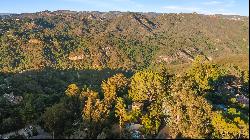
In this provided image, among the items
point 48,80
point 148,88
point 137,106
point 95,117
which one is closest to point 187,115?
point 95,117

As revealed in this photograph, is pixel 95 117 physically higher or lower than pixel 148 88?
lower

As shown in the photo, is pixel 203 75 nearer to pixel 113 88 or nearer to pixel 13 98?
pixel 113 88

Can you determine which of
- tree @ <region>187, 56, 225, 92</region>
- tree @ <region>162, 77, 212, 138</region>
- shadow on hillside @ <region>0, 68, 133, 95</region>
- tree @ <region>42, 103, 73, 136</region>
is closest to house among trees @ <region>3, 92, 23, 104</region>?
shadow on hillside @ <region>0, 68, 133, 95</region>

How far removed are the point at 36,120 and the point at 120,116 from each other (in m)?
20.4

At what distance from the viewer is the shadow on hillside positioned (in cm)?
12381

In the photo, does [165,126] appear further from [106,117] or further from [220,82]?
[220,82]

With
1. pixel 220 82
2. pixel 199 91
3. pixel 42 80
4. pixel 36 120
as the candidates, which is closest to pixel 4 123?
pixel 36 120

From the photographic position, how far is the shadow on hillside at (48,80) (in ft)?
406

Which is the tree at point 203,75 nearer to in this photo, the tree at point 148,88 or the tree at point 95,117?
the tree at point 148,88

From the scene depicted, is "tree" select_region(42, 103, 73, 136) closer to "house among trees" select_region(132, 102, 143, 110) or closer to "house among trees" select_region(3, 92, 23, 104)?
"house among trees" select_region(132, 102, 143, 110)

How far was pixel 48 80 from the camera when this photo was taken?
149000 millimetres

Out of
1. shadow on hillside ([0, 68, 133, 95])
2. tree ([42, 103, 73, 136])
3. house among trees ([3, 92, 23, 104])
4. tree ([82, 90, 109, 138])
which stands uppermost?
tree ([82, 90, 109, 138])

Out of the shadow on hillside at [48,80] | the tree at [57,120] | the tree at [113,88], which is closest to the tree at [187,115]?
the tree at [57,120]

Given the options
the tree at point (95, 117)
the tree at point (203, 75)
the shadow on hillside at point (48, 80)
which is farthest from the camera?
the shadow on hillside at point (48, 80)
